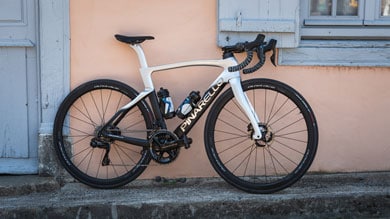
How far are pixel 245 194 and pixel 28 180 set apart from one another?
6.35 ft

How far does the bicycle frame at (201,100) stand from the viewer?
513 centimetres

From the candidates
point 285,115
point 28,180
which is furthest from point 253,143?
point 28,180

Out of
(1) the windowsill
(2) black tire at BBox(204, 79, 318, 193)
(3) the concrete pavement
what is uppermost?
(1) the windowsill

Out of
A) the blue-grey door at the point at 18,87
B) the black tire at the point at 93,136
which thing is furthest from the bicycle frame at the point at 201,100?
the blue-grey door at the point at 18,87

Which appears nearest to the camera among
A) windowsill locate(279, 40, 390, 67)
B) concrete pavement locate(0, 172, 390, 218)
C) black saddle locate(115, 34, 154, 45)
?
concrete pavement locate(0, 172, 390, 218)

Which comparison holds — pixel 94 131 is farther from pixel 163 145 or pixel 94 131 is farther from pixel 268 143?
pixel 268 143

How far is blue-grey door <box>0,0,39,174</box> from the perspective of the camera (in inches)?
215

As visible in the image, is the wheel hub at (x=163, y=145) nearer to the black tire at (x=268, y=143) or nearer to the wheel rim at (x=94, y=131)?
the wheel rim at (x=94, y=131)

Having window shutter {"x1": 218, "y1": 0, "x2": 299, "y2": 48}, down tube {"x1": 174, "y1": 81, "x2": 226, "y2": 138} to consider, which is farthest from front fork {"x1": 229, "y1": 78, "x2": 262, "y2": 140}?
window shutter {"x1": 218, "y1": 0, "x2": 299, "y2": 48}

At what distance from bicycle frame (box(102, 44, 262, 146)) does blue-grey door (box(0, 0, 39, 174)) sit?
0.86m

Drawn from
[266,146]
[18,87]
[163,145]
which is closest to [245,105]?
[266,146]

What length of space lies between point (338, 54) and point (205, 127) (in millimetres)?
1415

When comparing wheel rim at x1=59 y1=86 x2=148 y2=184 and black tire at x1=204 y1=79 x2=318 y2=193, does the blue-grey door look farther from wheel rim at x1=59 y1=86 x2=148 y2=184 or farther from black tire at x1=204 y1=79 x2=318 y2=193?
black tire at x1=204 y1=79 x2=318 y2=193

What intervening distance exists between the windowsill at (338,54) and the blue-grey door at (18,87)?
2284mm
